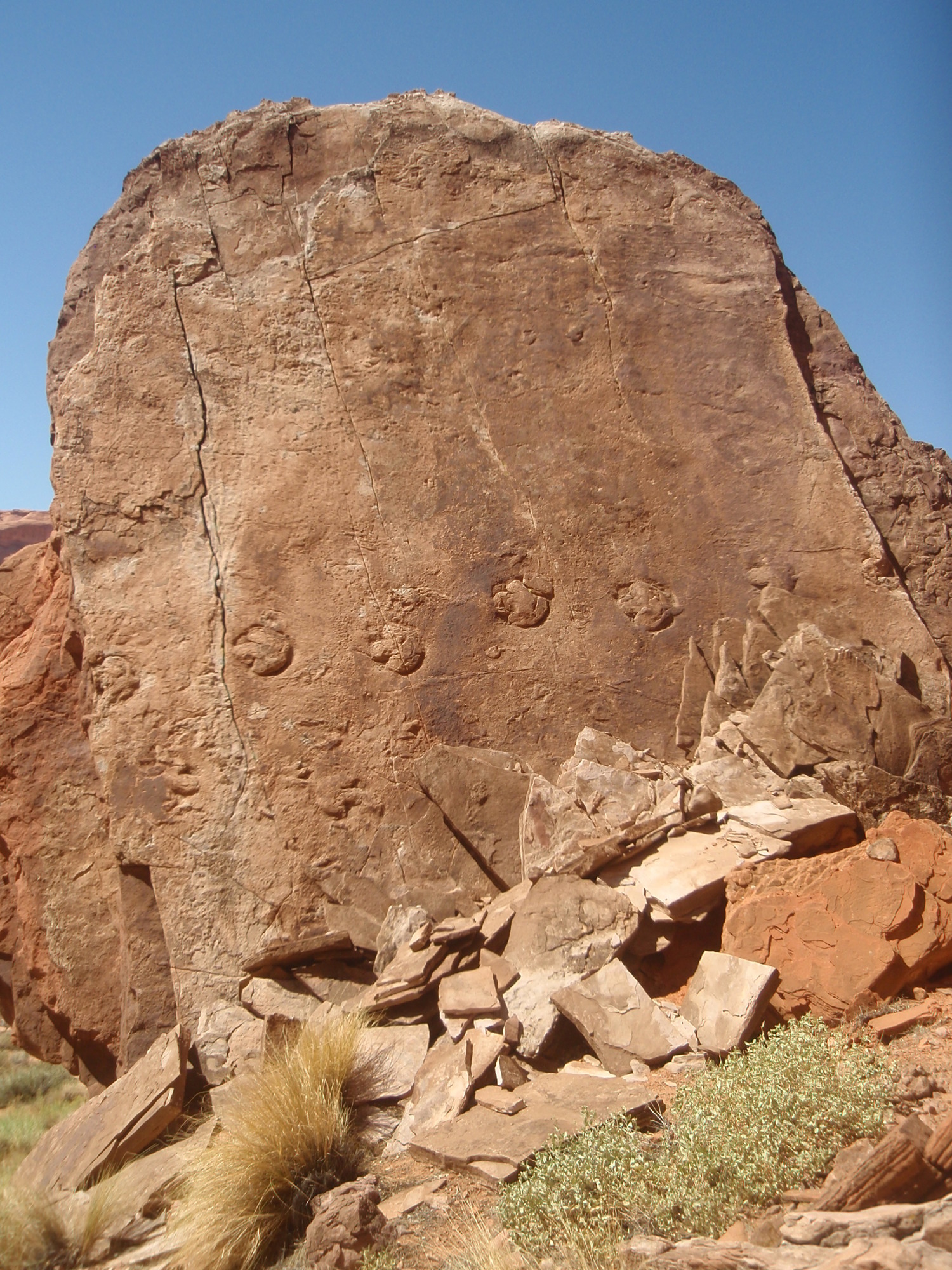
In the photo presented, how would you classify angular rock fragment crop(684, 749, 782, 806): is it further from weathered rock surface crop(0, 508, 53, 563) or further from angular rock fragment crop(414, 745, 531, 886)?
weathered rock surface crop(0, 508, 53, 563)

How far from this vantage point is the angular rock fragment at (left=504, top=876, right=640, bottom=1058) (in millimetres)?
3260

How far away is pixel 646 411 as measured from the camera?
455 cm

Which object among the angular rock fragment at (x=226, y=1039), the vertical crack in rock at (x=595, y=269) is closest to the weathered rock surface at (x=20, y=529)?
the vertical crack in rock at (x=595, y=269)

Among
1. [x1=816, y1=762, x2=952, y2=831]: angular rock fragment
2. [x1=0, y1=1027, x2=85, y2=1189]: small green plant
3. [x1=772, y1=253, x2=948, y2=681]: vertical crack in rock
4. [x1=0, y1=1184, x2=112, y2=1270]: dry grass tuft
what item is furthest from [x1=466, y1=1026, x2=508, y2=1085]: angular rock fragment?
[x1=0, y1=1027, x2=85, y2=1189]: small green plant

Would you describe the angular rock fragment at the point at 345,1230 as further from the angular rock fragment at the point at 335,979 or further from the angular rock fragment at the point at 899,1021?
the angular rock fragment at the point at 899,1021

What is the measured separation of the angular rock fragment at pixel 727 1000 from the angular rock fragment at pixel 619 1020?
0.08 meters

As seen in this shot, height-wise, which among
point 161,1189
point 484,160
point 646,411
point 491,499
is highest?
point 484,160

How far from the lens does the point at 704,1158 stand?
2.30 meters

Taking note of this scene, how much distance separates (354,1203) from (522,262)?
4.08 m

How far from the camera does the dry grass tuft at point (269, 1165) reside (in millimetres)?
2611

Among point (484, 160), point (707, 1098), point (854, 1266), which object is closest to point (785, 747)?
point (707, 1098)

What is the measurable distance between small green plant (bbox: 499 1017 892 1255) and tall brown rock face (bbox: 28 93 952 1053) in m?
1.59

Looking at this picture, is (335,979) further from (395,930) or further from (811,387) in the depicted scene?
(811,387)

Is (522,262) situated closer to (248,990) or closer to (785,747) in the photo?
(785,747)
